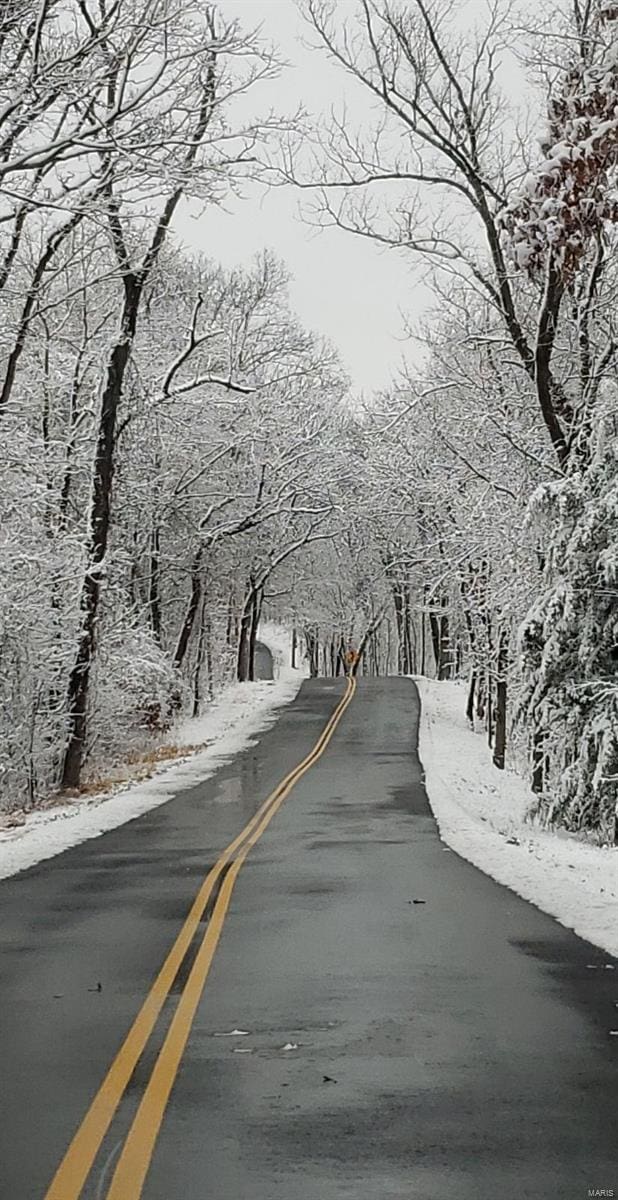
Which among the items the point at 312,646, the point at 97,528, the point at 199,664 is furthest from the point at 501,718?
the point at 312,646

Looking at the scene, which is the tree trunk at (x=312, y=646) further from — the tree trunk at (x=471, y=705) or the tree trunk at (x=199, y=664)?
the tree trunk at (x=471, y=705)

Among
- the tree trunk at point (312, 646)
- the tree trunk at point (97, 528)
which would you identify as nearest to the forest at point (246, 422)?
the tree trunk at point (97, 528)

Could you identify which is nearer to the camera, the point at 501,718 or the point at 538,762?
the point at 538,762

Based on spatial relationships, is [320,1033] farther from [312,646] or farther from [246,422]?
[312,646]

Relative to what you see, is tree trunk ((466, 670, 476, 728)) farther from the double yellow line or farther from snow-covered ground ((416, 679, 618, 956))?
the double yellow line

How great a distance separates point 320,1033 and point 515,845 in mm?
9891

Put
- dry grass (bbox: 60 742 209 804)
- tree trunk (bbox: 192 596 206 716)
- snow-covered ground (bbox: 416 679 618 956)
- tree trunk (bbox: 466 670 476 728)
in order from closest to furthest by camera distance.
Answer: snow-covered ground (bbox: 416 679 618 956), dry grass (bbox: 60 742 209 804), tree trunk (bbox: 466 670 476 728), tree trunk (bbox: 192 596 206 716)

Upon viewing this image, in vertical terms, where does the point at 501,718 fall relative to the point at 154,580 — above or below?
below

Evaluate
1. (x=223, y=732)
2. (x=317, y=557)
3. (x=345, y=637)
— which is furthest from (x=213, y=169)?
(x=345, y=637)

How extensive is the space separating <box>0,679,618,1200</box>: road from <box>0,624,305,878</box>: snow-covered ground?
A: 252cm

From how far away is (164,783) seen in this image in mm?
26516

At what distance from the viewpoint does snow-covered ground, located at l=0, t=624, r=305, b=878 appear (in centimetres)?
1784

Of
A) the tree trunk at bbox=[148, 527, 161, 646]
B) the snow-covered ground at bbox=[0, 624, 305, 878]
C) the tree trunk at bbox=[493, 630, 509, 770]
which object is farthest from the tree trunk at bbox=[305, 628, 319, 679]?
the tree trunk at bbox=[493, 630, 509, 770]

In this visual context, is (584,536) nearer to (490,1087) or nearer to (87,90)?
(87,90)
